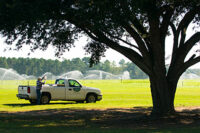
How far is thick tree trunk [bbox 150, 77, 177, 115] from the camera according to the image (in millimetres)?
15492

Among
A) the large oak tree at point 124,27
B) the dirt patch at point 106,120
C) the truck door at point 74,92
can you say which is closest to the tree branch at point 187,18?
the large oak tree at point 124,27

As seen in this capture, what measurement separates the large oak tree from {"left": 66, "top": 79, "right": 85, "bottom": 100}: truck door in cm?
538

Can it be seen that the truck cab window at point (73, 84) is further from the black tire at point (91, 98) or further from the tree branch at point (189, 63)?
the tree branch at point (189, 63)

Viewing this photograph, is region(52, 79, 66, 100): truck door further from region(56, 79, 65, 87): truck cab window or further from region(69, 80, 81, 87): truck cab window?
region(69, 80, 81, 87): truck cab window

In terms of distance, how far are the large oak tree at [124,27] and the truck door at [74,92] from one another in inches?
212

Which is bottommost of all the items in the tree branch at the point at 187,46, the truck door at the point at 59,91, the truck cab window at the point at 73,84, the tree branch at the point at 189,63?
the truck door at the point at 59,91

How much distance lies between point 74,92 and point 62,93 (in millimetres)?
850

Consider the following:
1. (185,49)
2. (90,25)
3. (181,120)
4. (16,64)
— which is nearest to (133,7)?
(90,25)

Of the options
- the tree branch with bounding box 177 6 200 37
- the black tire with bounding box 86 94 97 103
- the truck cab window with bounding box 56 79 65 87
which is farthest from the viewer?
the black tire with bounding box 86 94 97 103

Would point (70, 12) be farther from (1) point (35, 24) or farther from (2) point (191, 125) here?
(2) point (191, 125)

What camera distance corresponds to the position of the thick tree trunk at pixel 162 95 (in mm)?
15492

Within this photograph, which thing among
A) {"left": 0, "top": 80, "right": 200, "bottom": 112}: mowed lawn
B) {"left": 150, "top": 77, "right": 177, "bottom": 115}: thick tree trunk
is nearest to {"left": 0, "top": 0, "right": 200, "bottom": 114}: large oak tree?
{"left": 150, "top": 77, "right": 177, "bottom": 115}: thick tree trunk

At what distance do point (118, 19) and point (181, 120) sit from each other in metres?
5.27

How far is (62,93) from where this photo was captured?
24.0 meters
